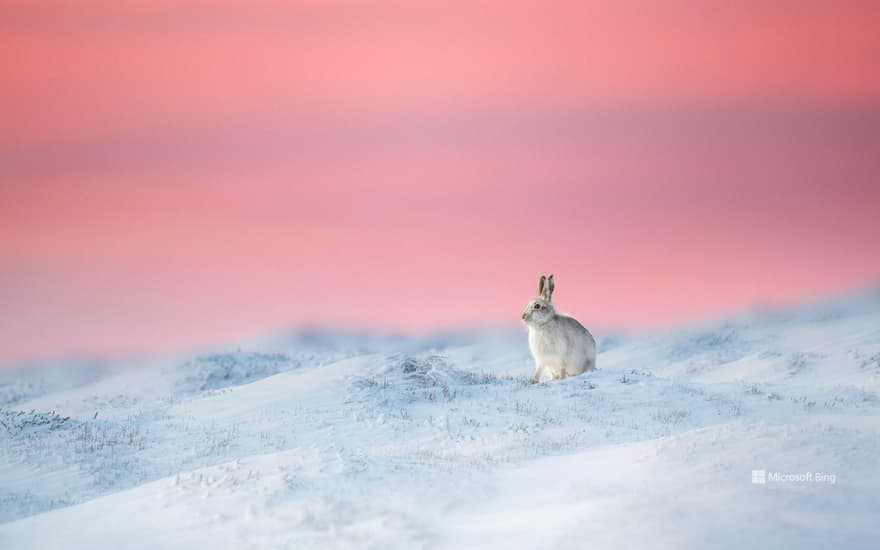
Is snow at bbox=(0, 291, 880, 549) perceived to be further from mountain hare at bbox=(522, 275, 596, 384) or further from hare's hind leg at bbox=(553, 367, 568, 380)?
hare's hind leg at bbox=(553, 367, 568, 380)

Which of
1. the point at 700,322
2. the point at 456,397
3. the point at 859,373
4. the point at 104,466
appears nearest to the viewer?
the point at 104,466

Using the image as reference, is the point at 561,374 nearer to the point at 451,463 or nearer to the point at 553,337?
the point at 553,337

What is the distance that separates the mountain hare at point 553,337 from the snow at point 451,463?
728mm

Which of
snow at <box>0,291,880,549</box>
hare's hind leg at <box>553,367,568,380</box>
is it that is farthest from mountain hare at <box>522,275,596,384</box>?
snow at <box>0,291,880,549</box>

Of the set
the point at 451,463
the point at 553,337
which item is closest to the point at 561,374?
the point at 553,337

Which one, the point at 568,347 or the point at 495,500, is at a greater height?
the point at 568,347

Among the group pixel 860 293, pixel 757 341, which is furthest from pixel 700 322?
pixel 860 293

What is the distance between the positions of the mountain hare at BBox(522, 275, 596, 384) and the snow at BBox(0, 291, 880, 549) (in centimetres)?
73

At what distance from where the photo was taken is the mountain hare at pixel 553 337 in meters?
23.0

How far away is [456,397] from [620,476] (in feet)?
32.5

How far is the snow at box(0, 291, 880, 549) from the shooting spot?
10859mm

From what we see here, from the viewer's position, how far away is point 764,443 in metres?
13.0

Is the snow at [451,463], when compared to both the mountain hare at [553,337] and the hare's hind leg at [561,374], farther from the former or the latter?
the hare's hind leg at [561,374]

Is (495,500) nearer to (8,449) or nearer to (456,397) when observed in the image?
(456,397)
